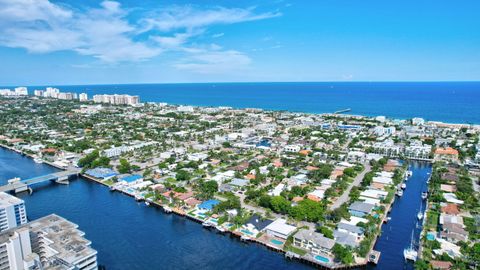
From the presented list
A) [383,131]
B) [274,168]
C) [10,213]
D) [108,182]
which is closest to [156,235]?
[10,213]

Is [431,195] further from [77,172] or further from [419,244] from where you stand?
[77,172]

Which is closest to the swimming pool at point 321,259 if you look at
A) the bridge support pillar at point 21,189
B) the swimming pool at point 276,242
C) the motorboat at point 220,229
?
the swimming pool at point 276,242

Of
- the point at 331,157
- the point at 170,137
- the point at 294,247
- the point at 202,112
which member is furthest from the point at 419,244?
the point at 202,112

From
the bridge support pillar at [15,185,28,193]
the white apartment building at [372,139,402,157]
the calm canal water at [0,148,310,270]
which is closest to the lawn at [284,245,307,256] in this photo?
the calm canal water at [0,148,310,270]

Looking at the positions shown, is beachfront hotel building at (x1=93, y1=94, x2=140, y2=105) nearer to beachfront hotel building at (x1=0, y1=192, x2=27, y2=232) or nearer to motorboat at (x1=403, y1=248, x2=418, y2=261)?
beachfront hotel building at (x1=0, y1=192, x2=27, y2=232)

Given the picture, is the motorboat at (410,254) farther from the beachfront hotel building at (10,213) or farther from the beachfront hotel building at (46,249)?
the beachfront hotel building at (10,213)

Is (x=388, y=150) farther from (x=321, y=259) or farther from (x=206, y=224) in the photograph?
(x=206, y=224)
